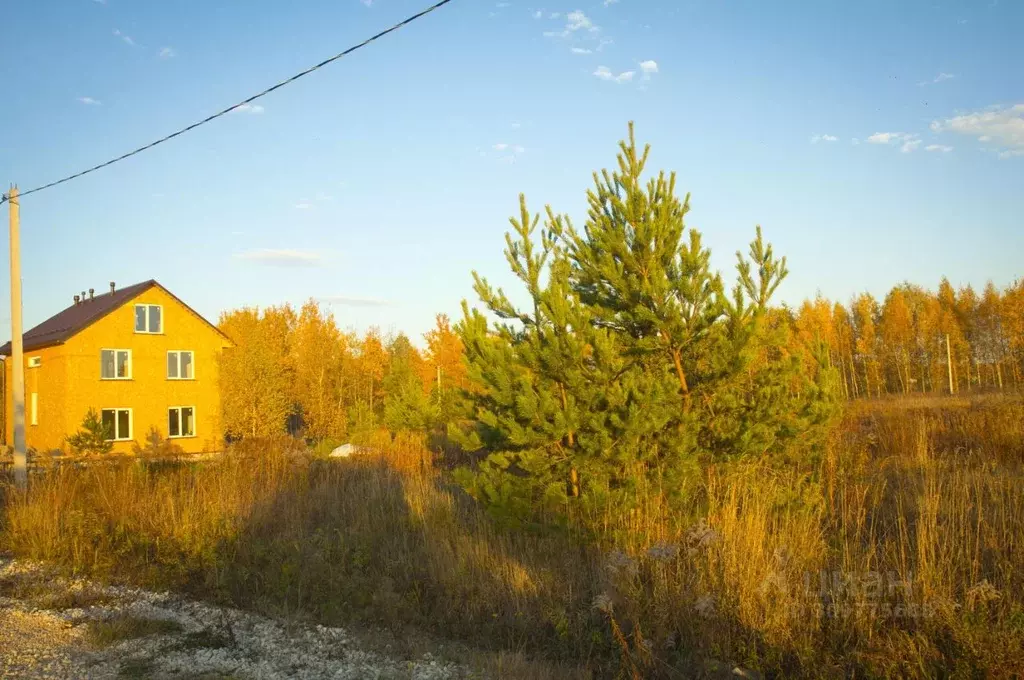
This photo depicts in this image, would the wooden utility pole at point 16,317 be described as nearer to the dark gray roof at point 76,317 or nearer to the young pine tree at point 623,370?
the young pine tree at point 623,370

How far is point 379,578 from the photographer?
21.8ft

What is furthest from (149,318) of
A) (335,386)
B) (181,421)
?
(335,386)

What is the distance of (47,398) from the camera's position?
97.9 ft

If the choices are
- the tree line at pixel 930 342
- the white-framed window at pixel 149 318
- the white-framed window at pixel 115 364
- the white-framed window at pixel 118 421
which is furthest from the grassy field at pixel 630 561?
the tree line at pixel 930 342

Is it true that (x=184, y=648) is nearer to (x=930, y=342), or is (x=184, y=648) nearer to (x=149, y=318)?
(x=149, y=318)

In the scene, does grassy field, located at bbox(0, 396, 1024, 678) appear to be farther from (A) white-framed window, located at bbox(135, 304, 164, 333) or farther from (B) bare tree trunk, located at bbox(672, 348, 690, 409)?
(A) white-framed window, located at bbox(135, 304, 164, 333)

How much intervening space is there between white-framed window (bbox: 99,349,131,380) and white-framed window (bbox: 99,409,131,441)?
1467 millimetres

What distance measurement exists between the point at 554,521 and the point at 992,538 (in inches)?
141

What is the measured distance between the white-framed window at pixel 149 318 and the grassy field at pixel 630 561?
2309cm

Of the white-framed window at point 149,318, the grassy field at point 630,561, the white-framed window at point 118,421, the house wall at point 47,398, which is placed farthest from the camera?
the white-framed window at point 149,318

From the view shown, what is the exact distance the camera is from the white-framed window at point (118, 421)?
95.8 feet

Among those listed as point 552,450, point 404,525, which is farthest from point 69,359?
point 552,450

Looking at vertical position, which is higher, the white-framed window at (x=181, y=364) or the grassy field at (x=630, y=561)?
the white-framed window at (x=181, y=364)

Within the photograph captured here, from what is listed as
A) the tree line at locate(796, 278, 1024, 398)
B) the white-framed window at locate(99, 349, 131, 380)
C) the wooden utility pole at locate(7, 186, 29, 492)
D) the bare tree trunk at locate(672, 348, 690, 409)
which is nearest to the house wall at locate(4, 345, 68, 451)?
the white-framed window at locate(99, 349, 131, 380)
